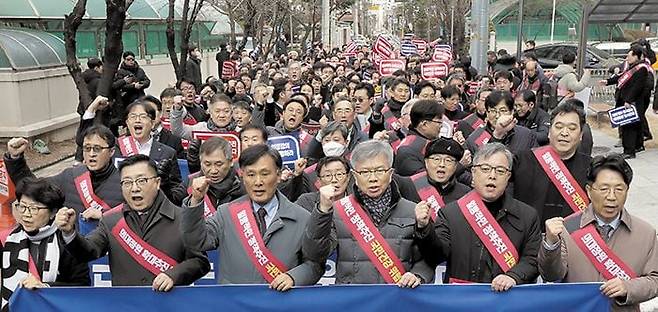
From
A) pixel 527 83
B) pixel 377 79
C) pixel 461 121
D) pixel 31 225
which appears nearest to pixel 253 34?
pixel 377 79

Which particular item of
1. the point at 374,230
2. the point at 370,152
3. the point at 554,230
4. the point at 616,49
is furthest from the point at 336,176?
the point at 616,49

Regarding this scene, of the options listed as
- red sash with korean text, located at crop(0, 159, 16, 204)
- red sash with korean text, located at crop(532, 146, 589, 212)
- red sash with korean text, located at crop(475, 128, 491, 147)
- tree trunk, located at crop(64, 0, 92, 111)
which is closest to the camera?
red sash with korean text, located at crop(532, 146, 589, 212)

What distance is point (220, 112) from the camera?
22.9 feet

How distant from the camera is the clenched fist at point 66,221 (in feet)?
12.0

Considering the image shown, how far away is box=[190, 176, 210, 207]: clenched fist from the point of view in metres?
3.41

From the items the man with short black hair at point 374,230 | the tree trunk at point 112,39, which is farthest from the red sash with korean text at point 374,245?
the tree trunk at point 112,39

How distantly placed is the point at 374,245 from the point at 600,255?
1125 mm

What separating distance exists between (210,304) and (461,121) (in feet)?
14.6

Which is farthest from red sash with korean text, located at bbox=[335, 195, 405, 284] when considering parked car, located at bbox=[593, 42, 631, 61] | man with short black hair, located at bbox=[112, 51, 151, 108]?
parked car, located at bbox=[593, 42, 631, 61]

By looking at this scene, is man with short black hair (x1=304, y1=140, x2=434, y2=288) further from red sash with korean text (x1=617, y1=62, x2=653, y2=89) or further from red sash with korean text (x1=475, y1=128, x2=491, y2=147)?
red sash with korean text (x1=617, y1=62, x2=653, y2=89)

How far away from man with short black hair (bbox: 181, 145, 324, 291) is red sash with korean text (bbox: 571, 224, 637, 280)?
4.32 ft

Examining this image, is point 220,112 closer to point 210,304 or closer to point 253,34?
point 210,304

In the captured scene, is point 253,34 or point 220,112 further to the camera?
point 253,34

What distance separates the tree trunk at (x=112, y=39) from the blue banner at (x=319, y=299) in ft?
19.8
